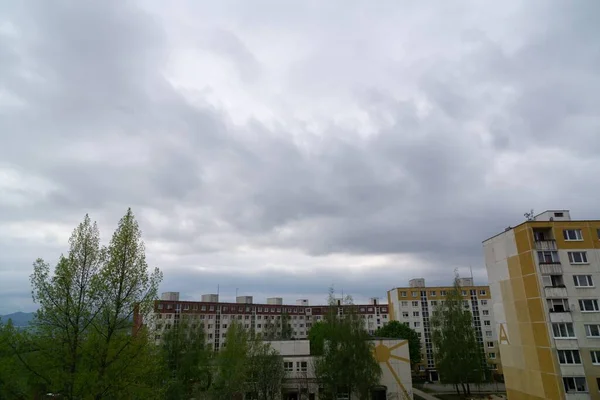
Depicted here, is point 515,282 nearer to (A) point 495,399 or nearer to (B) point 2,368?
(A) point 495,399

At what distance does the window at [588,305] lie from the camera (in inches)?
1517

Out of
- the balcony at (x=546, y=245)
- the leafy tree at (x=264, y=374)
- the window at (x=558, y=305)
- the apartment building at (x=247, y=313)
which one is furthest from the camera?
the apartment building at (x=247, y=313)

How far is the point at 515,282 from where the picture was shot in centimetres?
4278

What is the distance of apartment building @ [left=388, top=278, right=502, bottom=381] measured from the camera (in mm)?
90131

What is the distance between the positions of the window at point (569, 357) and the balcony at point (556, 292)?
17.6 ft

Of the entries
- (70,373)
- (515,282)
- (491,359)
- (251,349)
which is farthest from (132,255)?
(491,359)

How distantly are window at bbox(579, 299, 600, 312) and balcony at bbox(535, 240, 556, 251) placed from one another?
5.91m

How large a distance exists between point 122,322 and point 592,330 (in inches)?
1721

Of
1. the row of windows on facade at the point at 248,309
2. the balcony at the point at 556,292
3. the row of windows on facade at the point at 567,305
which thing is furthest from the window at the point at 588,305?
the row of windows on facade at the point at 248,309

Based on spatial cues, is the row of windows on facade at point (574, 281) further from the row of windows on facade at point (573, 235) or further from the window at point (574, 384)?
the window at point (574, 384)

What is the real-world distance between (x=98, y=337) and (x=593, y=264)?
4705 cm

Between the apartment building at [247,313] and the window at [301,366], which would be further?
the apartment building at [247,313]

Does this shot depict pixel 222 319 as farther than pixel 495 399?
Yes

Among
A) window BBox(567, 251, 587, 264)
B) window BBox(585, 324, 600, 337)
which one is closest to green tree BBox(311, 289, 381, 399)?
window BBox(585, 324, 600, 337)
